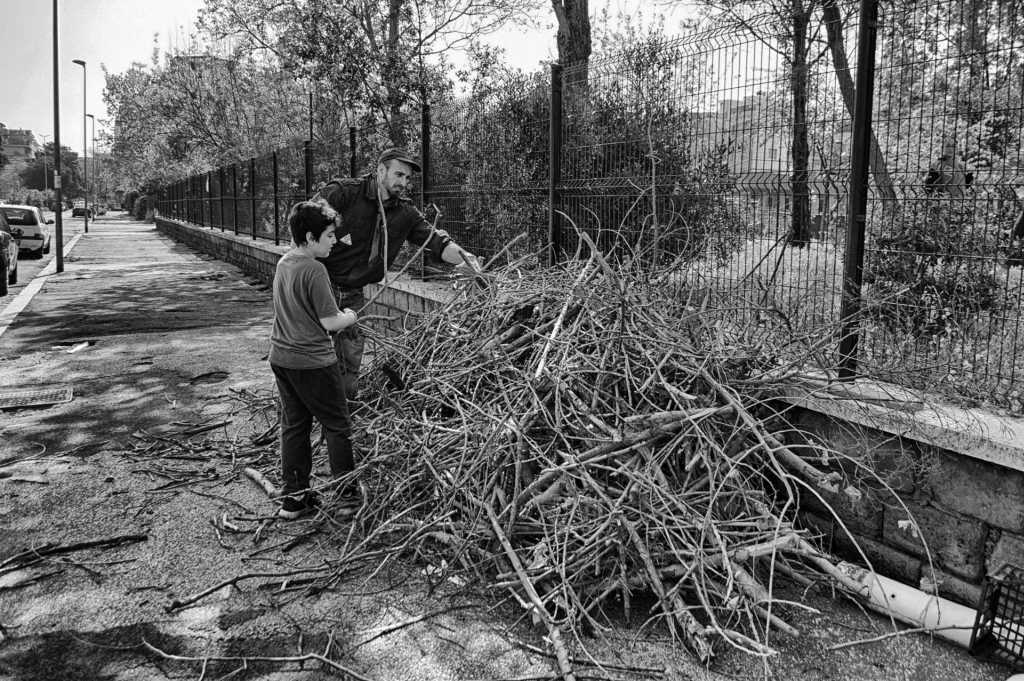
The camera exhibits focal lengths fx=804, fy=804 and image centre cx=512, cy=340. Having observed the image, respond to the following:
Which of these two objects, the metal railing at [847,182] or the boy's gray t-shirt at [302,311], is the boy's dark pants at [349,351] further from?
the metal railing at [847,182]

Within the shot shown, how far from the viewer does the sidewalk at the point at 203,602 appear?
3049mm

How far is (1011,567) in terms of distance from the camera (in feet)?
10.1

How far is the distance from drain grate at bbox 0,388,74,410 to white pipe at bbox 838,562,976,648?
6.34m

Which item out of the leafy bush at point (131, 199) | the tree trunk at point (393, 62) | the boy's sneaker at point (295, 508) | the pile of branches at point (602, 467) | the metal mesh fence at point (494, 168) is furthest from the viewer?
the leafy bush at point (131, 199)

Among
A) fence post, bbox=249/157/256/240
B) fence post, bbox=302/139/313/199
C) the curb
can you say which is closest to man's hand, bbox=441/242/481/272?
the curb

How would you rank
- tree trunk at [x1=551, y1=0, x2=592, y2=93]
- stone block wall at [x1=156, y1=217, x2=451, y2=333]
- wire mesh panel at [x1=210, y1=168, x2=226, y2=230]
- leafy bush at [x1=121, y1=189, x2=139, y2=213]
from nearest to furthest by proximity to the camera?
stone block wall at [x1=156, y1=217, x2=451, y2=333], tree trunk at [x1=551, y1=0, x2=592, y2=93], wire mesh panel at [x1=210, y1=168, x2=226, y2=230], leafy bush at [x1=121, y1=189, x2=139, y2=213]

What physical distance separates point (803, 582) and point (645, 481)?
2.91ft

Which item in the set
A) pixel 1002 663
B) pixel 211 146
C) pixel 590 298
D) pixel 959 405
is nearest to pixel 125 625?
pixel 590 298

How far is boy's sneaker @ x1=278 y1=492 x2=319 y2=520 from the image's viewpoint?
4.37m

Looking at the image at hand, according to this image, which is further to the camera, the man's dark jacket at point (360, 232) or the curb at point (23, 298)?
the curb at point (23, 298)

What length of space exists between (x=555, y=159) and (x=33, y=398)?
4921 millimetres

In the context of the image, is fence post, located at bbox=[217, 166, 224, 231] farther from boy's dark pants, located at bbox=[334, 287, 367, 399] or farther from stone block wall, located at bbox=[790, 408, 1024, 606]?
stone block wall, located at bbox=[790, 408, 1024, 606]

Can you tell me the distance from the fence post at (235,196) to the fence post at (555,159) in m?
16.6

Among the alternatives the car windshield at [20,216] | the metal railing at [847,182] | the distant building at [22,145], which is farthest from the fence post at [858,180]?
the distant building at [22,145]
